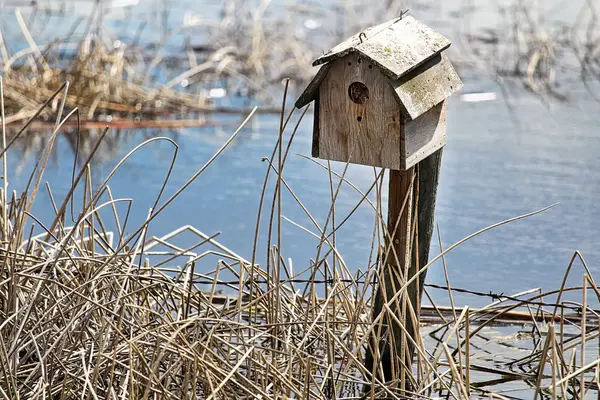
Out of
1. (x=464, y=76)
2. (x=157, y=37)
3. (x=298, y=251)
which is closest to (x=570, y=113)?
(x=464, y=76)

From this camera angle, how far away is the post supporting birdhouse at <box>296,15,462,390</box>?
2541mm

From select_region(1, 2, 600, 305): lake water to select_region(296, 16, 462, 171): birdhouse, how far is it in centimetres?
129

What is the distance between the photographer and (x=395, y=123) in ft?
8.45

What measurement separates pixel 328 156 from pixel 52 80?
13.9 ft

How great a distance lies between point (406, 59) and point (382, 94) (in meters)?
0.11

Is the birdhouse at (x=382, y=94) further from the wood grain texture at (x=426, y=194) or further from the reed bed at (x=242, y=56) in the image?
the reed bed at (x=242, y=56)

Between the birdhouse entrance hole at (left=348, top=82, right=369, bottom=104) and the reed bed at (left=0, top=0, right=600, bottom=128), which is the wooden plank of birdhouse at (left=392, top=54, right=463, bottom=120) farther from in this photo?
the reed bed at (left=0, top=0, right=600, bottom=128)

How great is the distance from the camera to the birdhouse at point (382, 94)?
2539mm

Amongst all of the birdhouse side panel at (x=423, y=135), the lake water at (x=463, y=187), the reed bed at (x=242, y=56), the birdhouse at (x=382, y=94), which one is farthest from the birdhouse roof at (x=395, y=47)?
the reed bed at (x=242, y=56)

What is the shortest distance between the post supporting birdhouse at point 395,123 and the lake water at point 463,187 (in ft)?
3.58

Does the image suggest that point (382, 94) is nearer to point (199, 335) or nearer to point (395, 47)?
point (395, 47)

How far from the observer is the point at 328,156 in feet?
8.88

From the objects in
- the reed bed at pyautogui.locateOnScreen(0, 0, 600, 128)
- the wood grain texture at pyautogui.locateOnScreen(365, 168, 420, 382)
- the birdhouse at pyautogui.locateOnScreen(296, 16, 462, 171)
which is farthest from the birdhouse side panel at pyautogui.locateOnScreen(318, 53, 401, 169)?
the reed bed at pyautogui.locateOnScreen(0, 0, 600, 128)

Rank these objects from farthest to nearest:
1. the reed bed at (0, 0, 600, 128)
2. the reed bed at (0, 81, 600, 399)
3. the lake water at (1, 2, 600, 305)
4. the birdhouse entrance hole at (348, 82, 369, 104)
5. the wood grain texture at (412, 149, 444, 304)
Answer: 1. the reed bed at (0, 0, 600, 128)
2. the lake water at (1, 2, 600, 305)
3. the wood grain texture at (412, 149, 444, 304)
4. the birdhouse entrance hole at (348, 82, 369, 104)
5. the reed bed at (0, 81, 600, 399)
